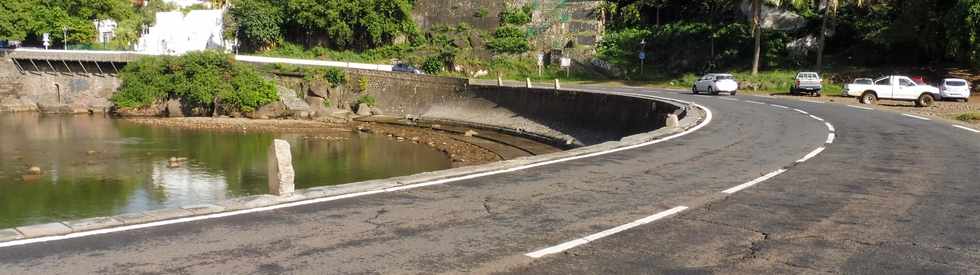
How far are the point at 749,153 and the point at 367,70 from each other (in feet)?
163

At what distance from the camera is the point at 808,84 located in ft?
142

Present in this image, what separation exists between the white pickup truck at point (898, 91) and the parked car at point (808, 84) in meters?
3.83

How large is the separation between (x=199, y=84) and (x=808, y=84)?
45.0m

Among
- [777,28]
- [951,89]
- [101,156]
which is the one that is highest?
[777,28]

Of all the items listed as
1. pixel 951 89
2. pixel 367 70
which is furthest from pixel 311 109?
pixel 951 89

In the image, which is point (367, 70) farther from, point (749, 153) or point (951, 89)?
point (749, 153)

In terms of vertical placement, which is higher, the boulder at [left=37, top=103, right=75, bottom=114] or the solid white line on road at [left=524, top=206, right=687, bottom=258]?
the solid white line on road at [left=524, top=206, right=687, bottom=258]

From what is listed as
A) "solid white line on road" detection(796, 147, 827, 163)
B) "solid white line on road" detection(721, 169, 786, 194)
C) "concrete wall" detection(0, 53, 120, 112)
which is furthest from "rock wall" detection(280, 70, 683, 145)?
"concrete wall" detection(0, 53, 120, 112)

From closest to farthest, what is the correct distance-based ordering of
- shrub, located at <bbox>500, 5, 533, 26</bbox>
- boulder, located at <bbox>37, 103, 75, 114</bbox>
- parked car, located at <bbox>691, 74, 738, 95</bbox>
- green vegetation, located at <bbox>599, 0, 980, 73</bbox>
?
parked car, located at <bbox>691, 74, 738, 95</bbox> < green vegetation, located at <bbox>599, 0, 980, 73</bbox> < boulder, located at <bbox>37, 103, 75, 114</bbox> < shrub, located at <bbox>500, 5, 533, 26</bbox>

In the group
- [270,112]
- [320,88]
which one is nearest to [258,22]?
[320,88]

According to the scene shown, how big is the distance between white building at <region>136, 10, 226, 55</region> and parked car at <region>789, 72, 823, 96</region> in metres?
64.7

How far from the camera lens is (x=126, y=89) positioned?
6141 cm

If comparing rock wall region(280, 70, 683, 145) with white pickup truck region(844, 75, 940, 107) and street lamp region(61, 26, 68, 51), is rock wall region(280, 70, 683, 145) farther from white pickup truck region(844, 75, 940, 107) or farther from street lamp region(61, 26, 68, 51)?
street lamp region(61, 26, 68, 51)

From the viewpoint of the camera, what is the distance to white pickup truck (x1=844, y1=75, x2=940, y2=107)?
121 feet
